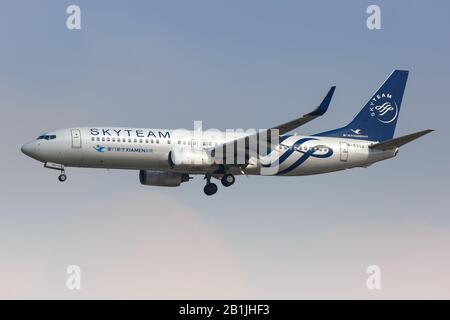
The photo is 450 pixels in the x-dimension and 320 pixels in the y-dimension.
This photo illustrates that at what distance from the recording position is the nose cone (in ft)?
229

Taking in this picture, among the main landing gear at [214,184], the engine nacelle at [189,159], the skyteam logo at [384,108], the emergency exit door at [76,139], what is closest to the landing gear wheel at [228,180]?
the main landing gear at [214,184]

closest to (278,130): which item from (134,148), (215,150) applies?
(215,150)

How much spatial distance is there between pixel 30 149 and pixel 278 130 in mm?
16968

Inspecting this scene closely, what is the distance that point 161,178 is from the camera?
247ft

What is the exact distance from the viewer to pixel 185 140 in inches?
2805

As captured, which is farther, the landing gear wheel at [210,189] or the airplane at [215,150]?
the landing gear wheel at [210,189]

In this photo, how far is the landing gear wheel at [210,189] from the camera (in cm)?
7400

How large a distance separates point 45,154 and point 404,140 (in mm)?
24994

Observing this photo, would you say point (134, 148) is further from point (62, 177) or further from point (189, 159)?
point (62, 177)

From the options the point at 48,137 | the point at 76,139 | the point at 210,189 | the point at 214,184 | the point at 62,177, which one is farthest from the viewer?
the point at 214,184

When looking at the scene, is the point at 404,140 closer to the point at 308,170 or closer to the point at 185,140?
the point at 308,170

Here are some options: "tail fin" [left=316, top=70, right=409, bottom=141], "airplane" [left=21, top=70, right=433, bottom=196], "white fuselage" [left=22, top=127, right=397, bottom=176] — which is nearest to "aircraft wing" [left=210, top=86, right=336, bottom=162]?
"airplane" [left=21, top=70, right=433, bottom=196]

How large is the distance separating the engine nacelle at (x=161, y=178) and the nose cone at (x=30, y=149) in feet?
29.7

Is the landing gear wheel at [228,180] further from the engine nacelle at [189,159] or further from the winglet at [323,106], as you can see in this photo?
the winglet at [323,106]
